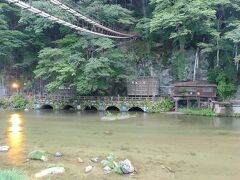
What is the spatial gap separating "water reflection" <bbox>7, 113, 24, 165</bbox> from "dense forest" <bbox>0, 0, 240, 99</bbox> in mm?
9208

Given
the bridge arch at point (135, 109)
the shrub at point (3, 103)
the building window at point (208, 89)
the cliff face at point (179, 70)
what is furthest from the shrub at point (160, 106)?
the shrub at point (3, 103)

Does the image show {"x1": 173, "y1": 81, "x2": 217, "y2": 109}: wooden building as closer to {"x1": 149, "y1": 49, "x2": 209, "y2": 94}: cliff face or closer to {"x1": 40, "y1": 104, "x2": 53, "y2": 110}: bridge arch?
{"x1": 149, "y1": 49, "x2": 209, "y2": 94}: cliff face

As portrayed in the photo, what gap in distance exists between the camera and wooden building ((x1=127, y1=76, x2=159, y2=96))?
3653 cm

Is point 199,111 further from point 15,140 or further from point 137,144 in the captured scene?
point 15,140

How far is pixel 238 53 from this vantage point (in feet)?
114

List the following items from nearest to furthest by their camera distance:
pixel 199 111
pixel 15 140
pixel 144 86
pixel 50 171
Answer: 1. pixel 50 171
2. pixel 15 140
3. pixel 199 111
4. pixel 144 86

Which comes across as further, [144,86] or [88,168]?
[144,86]

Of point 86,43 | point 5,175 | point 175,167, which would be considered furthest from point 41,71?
point 5,175

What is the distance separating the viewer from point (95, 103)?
119 feet

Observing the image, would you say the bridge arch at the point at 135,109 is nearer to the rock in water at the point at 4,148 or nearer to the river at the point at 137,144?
the river at the point at 137,144

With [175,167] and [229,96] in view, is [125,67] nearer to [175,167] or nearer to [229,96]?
[229,96]

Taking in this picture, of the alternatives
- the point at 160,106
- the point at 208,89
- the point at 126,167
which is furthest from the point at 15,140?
the point at 208,89

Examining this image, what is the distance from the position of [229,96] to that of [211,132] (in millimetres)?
12243

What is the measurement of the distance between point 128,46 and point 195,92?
38.3 ft
